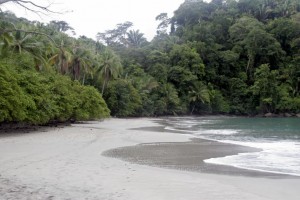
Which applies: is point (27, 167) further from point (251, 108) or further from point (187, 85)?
point (251, 108)

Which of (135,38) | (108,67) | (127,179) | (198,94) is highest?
(135,38)

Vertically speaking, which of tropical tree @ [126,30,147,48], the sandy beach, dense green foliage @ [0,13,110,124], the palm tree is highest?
tropical tree @ [126,30,147,48]

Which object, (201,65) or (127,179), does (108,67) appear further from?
(127,179)

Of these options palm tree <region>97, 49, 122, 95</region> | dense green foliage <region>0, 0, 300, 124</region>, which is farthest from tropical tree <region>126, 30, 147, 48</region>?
palm tree <region>97, 49, 122, 95</region>

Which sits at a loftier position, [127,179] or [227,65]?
[227,65]

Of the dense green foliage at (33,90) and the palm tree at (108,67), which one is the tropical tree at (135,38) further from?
the dense green foliage at (33,90)

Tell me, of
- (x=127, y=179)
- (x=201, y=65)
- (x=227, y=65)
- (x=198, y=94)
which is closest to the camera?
(x=127, y=179)

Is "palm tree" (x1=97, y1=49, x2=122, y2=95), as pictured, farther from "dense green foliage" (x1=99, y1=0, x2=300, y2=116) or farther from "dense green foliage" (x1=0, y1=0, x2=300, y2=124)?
"dense green foliage" (x1=99, y1=0, x2=300, y2=116)

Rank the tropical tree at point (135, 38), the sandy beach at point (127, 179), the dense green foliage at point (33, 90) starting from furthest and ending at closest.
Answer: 1. the tropical tree at point (135, 38)
2. the dense green foliage at point (33, 90)
3. the sandy beach at point (127, 179)

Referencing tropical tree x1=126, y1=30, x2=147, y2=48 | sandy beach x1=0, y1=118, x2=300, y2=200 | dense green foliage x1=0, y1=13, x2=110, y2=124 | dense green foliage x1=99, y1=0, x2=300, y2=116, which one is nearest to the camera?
sandy beach x1=0, y1=118, x2=300, y2=200

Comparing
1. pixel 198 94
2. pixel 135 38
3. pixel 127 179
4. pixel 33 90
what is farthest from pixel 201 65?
pixel 127 179

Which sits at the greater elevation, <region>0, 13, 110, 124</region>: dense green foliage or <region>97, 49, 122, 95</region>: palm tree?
<region>97, 49, 122, 95</region>: palm tree

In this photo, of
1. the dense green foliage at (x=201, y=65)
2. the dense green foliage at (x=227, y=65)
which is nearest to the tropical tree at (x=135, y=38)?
the dense green foliage at (x=201, y=65)

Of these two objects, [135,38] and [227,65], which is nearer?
[227,65]
